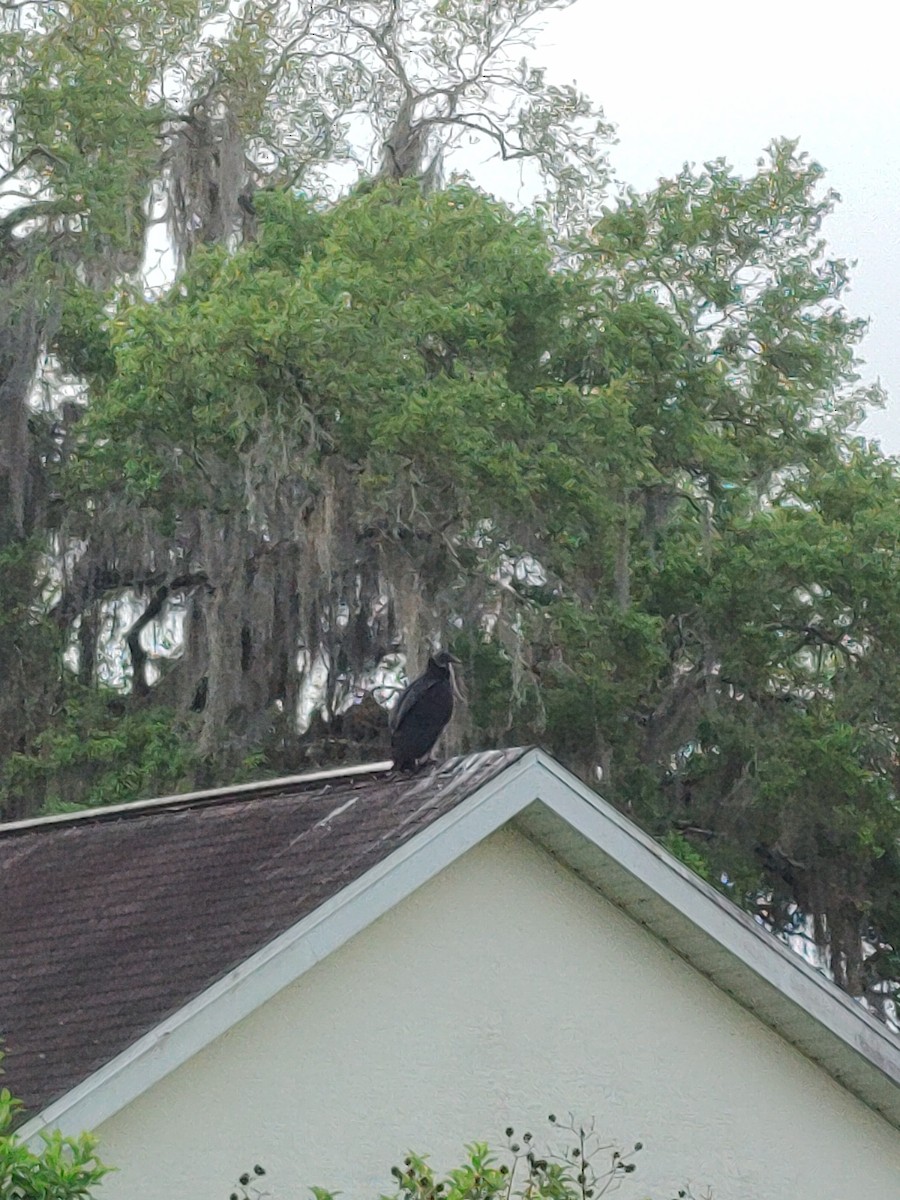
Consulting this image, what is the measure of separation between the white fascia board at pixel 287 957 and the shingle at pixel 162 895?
7 cm

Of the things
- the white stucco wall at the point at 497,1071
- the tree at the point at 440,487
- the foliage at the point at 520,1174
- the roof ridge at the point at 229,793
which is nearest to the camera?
the foliage at the point at 520,1174

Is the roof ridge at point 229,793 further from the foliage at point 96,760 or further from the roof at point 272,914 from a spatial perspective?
the foliage at point 96,760

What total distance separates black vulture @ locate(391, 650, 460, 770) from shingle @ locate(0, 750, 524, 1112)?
170 mm

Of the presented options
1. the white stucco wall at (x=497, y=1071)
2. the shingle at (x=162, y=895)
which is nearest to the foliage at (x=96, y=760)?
the shingle at (x=162, y=895)

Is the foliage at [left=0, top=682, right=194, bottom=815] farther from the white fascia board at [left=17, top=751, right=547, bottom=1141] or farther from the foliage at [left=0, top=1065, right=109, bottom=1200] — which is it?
the foliage at [left=0, top=1065, right=109, bottom=1200]

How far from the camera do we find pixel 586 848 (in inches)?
326

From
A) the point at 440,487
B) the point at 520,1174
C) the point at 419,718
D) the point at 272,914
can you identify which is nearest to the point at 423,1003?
the point at 272,914

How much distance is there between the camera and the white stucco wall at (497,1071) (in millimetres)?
7422

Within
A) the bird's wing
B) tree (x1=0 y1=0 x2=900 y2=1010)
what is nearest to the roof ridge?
the bird's wing

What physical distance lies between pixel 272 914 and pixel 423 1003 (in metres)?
0.72

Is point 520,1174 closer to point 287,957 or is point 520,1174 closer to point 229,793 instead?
point 287,957

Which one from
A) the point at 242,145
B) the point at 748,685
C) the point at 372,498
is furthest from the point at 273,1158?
the point at 242,145

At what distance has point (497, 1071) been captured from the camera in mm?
8016

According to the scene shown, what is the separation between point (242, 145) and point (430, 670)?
15.1m
